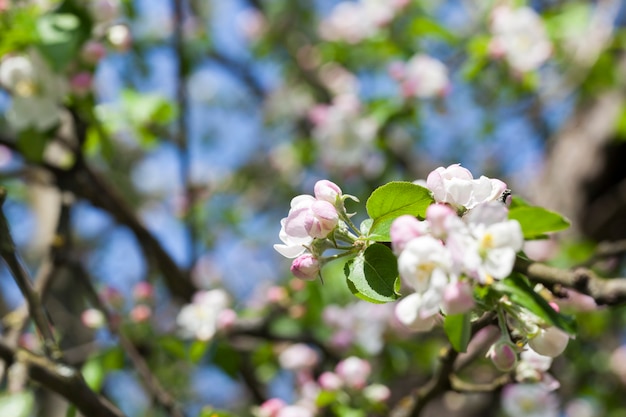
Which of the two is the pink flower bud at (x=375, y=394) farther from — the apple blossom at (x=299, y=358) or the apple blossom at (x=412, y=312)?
the apple blossom at (x=412, y=312)

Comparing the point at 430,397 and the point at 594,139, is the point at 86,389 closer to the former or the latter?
the point at 430,397

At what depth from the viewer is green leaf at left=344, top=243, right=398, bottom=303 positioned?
69 cm

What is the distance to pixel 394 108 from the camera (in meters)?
2.27

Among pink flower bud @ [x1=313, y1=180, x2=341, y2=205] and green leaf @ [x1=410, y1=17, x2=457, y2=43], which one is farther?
green leaf @ [x1=410, y1=17, x2=457, y2=43]

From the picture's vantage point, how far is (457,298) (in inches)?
23.0

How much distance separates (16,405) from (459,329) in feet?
2.62

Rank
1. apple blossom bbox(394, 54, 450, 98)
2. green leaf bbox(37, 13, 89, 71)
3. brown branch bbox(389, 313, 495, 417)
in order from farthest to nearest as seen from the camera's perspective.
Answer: apple blossom bbox(394, 54, 450, 98)
green leaf bbox(37, 13, 89, 71)
brown branch bbox(389, 313, 495, 417)

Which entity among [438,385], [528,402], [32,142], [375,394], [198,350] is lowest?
[528,402]

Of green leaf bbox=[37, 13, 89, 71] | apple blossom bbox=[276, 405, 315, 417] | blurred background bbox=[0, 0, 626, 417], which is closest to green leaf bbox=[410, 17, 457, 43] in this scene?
blurred background bbox=[0, 0, 626, 417]

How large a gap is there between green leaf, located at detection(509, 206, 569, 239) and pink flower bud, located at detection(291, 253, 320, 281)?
23 centimetres

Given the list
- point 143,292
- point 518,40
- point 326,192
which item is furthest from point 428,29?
point 326,192

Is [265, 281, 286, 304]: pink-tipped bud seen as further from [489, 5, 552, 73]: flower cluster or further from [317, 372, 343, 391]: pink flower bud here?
[489, 5, 552, 73]: flower cluster

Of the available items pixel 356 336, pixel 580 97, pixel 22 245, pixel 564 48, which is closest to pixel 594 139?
pixel 580 97

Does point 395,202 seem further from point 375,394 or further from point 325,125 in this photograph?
point 325,125
